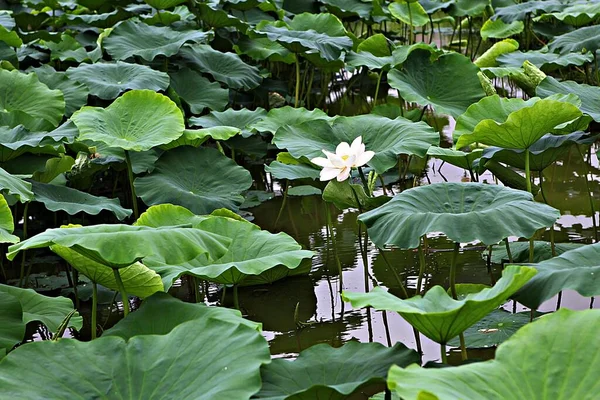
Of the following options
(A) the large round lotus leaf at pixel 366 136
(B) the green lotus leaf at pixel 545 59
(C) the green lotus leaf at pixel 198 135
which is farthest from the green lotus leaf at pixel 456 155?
(B) the green lotus leaf at pixel 545 59

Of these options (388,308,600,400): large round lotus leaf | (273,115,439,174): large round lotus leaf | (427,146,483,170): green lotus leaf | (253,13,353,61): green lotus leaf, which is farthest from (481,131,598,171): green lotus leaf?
(253,13,353,61): green lotus leaf

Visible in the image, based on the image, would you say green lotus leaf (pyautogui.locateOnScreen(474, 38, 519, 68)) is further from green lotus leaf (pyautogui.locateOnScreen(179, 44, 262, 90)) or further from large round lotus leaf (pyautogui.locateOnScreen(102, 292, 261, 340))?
large round lotus leaf (pyautogui.locateOnScreen(102, 292, 261, 340))

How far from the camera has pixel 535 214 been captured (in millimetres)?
1569

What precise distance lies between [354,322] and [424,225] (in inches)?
25.9

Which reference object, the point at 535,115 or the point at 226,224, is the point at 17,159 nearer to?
the point at 226,224

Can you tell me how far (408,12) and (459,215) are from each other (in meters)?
3.32

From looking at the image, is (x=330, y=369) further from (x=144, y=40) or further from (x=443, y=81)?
(x=144, y=40)

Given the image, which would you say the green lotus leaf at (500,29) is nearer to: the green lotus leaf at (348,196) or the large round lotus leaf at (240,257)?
the green lotus leaf at (348,196)

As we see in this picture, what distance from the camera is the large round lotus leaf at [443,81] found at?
2859mm

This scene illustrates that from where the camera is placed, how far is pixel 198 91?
10.7 ft

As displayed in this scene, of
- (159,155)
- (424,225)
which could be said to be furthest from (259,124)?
(424,225)

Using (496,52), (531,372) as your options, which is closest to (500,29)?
(496,52)

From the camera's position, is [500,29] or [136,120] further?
[500,29]

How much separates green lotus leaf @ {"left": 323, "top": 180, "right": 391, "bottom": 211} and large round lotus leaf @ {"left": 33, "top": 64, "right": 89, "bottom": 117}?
127 centimetres
